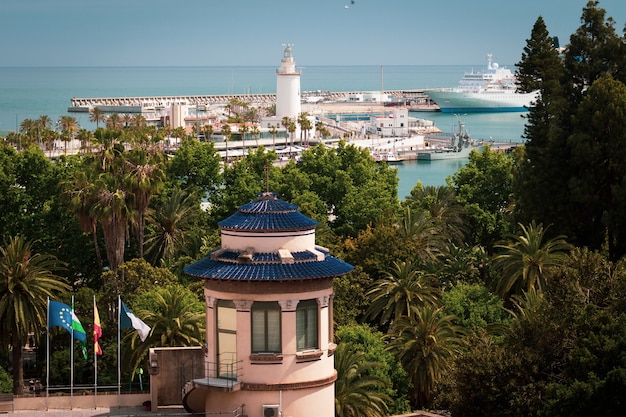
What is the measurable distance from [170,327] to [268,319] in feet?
53.3

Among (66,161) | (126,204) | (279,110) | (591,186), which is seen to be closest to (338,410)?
(591,186)

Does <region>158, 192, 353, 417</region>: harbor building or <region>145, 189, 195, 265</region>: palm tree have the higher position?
<region>158, 192, 353, 417</region>: harbor building

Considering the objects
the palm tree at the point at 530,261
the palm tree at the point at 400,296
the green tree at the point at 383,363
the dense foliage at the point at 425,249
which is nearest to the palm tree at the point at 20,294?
the dense foliage at the point at 425,249

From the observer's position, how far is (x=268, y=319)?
19.8m

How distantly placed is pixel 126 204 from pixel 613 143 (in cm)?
1961

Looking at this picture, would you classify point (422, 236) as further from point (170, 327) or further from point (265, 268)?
point (265, 268)

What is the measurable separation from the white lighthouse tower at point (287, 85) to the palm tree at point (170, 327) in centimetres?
15441

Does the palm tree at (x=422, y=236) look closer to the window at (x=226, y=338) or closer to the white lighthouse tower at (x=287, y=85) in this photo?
the window at (x=226, y=338)

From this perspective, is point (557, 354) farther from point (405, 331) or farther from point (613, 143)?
point (613, 143)

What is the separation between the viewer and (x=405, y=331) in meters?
37.9

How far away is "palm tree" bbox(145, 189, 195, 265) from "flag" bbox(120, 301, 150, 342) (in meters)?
26.2

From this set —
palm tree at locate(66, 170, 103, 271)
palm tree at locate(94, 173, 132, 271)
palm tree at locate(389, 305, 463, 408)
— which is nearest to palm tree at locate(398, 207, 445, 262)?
palm tree at locate(94, 173, 132, 271)

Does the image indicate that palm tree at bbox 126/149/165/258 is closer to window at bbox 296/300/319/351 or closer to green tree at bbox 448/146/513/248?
green tree at bbox 448/146/513/248

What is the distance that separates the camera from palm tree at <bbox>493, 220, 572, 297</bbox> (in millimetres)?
39719
